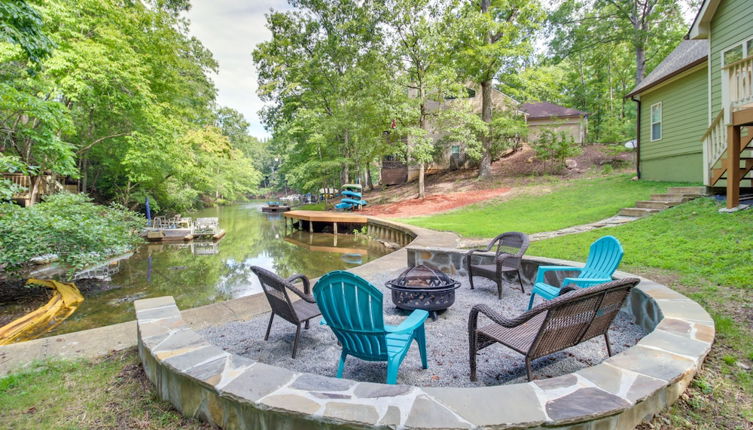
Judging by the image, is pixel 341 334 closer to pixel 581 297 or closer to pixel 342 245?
pixel 581 297

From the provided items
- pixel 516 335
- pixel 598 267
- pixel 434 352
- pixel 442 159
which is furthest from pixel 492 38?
pixel 516 335

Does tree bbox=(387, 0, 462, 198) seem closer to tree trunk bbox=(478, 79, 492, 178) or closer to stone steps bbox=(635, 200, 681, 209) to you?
tree trunk bbox=(478, 79, 492, 178)

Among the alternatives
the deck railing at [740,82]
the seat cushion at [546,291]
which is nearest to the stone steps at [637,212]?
the deck railing at [740,82]

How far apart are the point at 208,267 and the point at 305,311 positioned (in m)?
8.62

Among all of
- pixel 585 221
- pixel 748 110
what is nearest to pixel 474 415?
pixel 748 110

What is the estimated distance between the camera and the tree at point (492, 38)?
17359 millimetres

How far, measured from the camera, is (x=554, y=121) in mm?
→ 24453

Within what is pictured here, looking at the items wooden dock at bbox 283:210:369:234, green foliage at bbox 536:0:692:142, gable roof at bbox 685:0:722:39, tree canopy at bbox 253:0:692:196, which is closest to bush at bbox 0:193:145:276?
wooden dock at bbox 283:210:369:234

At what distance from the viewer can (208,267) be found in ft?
36.1

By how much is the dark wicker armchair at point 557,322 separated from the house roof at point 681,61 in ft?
40.0

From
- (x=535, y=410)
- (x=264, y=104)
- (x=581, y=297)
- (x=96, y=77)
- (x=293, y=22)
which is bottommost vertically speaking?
(x=535, y=410)

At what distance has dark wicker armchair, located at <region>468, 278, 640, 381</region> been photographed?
235cm

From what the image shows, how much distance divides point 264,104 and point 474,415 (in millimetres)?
29008

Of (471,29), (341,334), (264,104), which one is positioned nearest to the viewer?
(341,334)
